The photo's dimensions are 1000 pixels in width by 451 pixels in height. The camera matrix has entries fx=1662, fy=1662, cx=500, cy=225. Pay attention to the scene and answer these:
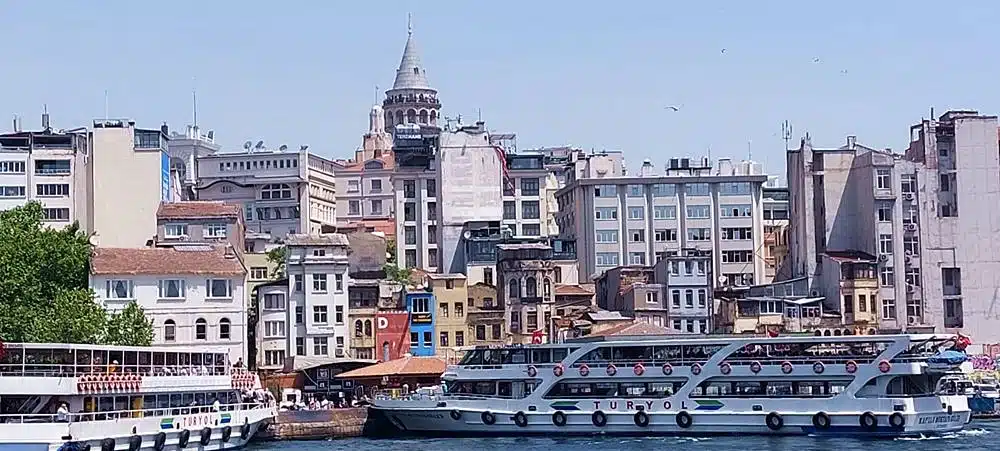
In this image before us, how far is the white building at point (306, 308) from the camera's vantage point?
80.1 meters

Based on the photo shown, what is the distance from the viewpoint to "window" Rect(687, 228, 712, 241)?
105 m

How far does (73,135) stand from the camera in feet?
328

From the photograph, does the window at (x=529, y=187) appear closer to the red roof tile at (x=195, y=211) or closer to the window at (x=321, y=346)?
the red roof tile at (x=195, y=211)

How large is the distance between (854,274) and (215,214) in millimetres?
35000

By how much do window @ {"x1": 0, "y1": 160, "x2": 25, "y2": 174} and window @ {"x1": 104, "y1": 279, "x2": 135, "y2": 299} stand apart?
28074 mm

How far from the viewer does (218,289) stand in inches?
3000

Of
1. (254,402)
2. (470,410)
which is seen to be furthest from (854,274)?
(254,402)

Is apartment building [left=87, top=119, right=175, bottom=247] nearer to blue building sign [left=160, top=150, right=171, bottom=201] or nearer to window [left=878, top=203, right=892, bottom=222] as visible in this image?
blue building sign [left=160, top=150, right=171, bottom=201]

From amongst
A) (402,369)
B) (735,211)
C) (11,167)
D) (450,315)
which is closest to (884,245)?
(735,211)

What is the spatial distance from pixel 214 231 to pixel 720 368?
3421 cm

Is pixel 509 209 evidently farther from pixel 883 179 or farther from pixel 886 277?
pixel 886 277

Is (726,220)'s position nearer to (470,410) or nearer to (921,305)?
(921,305)

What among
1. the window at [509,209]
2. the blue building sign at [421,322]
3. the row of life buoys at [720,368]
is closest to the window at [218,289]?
the blue building sign at [421,322]

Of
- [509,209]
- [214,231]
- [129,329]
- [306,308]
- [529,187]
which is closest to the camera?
[129,329]
